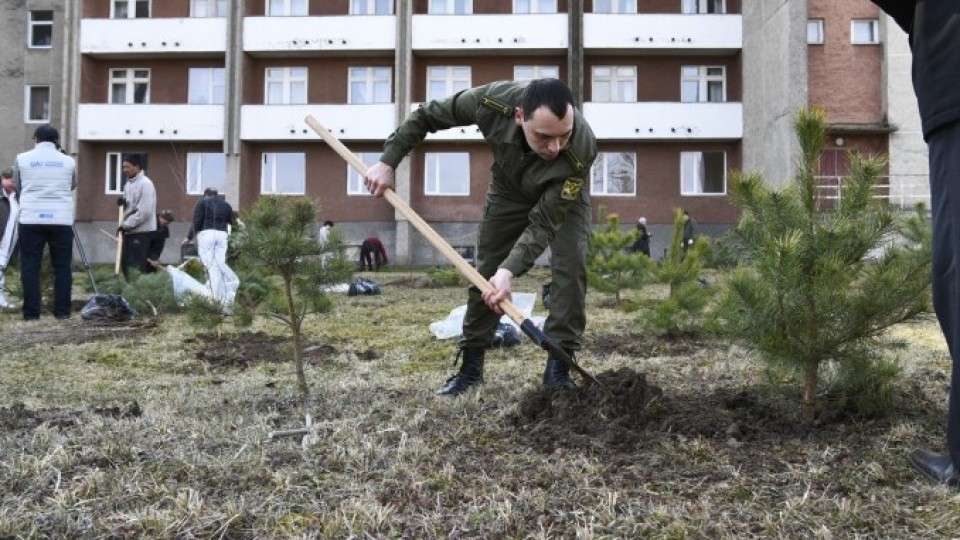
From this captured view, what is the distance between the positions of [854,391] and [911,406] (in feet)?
1.03

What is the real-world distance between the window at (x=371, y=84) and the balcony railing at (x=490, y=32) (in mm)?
1516

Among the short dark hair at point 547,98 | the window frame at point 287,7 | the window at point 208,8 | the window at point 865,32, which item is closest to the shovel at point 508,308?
the short dark hair at point 547,98

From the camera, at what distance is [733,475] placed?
239cm

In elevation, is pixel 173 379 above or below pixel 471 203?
below

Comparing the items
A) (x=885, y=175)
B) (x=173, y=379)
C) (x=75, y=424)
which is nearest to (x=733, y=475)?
(x=885, y=175)

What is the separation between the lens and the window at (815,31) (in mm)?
22172

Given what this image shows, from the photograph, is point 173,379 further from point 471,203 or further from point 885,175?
point 471,203

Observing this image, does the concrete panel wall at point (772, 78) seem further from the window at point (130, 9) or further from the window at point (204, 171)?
the window at point (130, 9)

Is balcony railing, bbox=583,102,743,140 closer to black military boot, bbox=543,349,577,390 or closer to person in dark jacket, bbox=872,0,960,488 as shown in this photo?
black military boot, bbox=543,349,577,390

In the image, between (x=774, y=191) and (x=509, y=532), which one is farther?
(x=774, y=191)

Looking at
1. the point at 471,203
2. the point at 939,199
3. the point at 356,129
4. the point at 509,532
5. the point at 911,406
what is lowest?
the point at 509,532

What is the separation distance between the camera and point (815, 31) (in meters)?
22.3

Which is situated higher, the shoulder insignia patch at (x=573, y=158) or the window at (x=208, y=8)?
the window at (x=208, y=8)

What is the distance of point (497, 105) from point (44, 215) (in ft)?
18.3
